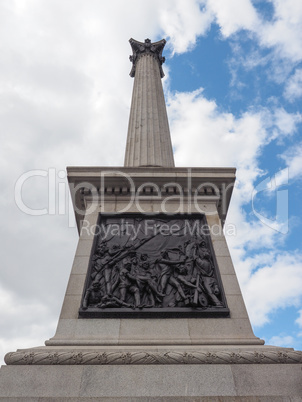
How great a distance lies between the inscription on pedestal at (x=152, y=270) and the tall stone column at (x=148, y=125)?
16.2 feet

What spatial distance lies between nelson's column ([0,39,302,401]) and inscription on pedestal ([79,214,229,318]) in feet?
0.09

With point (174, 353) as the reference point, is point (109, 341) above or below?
above

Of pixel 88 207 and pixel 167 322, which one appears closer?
pixel 167 322

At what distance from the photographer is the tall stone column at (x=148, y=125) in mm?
15281

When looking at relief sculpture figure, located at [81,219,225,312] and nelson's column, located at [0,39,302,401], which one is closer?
nelson's column, located at [0,39,302,401]

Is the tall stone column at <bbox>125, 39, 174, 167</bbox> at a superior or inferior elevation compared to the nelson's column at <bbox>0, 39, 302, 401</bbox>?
superior

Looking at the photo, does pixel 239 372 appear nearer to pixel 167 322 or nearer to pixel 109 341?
pixel 167 322

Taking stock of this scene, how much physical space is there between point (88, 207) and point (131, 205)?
4.80 feet

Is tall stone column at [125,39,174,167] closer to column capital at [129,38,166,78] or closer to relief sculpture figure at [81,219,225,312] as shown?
column capital at [129,38,166,78]

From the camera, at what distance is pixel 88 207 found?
11336mm

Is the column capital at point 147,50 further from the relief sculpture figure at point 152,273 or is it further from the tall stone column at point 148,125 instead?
the relief sculpture figure at point 152,273

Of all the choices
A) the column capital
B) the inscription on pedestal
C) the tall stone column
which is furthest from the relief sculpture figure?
the column capital

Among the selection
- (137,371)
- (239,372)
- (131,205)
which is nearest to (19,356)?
(137,371)

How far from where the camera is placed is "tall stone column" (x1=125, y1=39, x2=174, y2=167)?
602 inches
